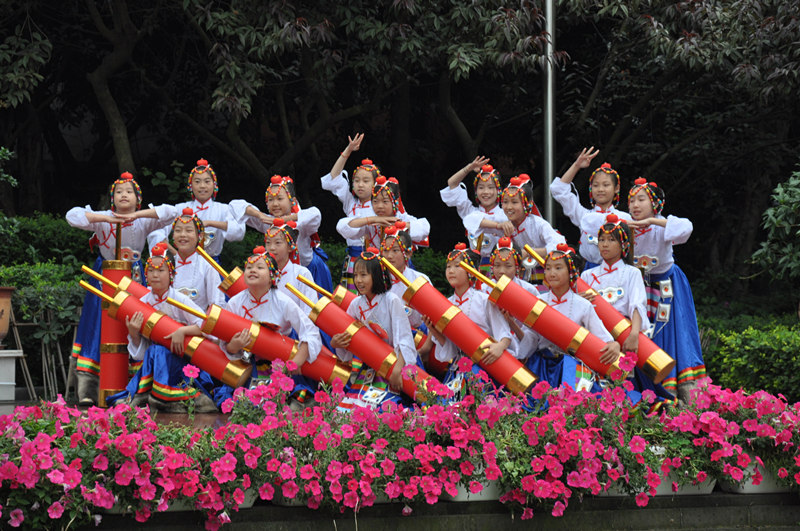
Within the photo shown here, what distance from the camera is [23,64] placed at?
9016 mm

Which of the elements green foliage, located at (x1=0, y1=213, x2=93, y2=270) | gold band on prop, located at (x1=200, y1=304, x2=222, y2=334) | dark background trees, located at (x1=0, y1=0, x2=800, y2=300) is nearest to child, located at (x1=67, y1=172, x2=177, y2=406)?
gold band on prop, located at (x1=200, y1=304, x2=222, y2=334)

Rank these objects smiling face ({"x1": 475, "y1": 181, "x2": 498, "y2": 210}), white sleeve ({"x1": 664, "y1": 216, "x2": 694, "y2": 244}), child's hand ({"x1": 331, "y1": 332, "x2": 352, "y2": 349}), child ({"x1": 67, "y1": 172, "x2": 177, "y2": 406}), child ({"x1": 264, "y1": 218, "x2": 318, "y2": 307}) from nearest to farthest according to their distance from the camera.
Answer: child's hand ({"x1": 331, "y1": 332, "x2": 352, "y2": 349}) → white sleeve ({"x1": 664, "y1": 216, "x2": 694, "y2": 244}) → child ({"x1": 264, "y1": 218, "x2": 318, "y2": 307}) → child ({"x1": 67, "y1": 172, "x2": 177, "y2": 406}) → smiling face ({"x1": 475, "y1": 181, "x2": 498, "y2": 210})

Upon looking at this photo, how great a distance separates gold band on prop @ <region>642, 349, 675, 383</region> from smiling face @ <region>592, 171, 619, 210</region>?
4.33ft

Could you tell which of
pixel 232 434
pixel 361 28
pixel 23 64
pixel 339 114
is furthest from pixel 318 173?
pixel 232 434

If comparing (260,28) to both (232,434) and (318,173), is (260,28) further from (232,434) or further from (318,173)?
(232,434)

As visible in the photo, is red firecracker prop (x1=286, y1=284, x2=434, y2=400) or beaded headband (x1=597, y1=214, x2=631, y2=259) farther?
beaded headband (x1=597, y1=214, x2=631, y2=259)

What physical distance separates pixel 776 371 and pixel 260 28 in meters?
5.04

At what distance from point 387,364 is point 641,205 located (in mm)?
2064

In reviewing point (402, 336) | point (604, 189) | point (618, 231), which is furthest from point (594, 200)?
point (402, 336)

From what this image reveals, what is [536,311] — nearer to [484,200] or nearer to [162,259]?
[484,200]

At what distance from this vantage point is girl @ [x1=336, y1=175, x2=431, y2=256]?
7.30 metres

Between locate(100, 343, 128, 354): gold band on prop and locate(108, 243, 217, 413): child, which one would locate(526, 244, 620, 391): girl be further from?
locate(100, 343, 128, 354): gold band on prop

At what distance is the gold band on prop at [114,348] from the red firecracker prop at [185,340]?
0.26 metres

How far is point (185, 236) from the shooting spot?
22.9 ft
